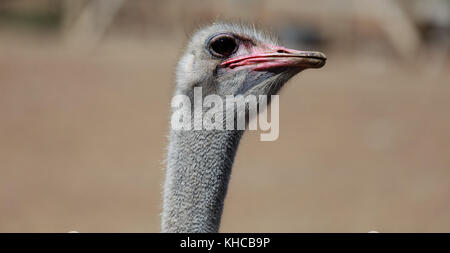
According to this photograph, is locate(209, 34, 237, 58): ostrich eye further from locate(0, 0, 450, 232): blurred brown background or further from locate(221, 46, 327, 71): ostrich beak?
locate(0, 0, 450, 232): blurred brown background

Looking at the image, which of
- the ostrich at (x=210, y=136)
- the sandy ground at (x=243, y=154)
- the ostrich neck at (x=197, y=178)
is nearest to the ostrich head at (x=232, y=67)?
the ostrich at (x=210, y=136)

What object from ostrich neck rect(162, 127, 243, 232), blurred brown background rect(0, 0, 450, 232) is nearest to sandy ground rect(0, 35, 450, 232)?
blurred brown background rect(0, 0, 450, 232)

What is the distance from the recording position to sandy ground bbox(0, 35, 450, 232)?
22.9 ft

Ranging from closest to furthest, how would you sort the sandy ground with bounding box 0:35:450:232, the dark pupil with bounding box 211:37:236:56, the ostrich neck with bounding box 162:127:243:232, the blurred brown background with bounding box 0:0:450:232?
the ostrich neck with bounding box 162:127:243:232, the dark pupil with bounding box 211:37:236:56, the sandy ground with bounding box 0:35:450:232, the blurred brown background with bounding box 0:0:450:232

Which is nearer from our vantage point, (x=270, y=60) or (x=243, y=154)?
(x=270, y=60)

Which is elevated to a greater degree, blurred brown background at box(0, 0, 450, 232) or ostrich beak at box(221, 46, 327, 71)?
blurred brown background at box(0, 0, 450, 232)

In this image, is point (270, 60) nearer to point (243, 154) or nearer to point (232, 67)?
point (232, 67)

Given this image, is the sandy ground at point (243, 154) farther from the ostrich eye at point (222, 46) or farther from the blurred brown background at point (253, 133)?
the ostrich eye at point (222, 46)

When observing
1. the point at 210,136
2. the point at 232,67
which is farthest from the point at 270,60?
the point at 210,136

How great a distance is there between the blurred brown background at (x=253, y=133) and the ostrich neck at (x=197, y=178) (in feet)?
1.20

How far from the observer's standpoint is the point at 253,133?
9.27 m

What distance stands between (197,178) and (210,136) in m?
0.15
